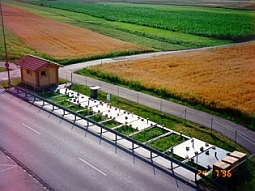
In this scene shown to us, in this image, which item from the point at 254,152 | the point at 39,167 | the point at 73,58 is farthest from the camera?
the point at 73,58

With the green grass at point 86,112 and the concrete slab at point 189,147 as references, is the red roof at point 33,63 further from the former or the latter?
the concrete slab at point 189,147

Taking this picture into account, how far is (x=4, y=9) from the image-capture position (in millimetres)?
60688

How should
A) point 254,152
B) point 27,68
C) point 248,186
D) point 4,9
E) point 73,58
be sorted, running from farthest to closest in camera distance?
point 4,9 → point 73,58 → point 27,68 → point 254,152 → point 248,186

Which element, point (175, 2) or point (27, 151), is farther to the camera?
point (175, 2)

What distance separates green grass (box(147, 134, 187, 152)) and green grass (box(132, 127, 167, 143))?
0.55 metres

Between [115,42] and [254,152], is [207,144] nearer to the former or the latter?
[254,152]

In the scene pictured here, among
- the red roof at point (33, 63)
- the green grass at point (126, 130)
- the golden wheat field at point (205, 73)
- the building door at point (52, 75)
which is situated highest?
the red roof at point (33, 63)

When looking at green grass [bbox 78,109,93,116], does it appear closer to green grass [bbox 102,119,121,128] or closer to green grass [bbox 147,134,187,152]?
green grass [bbox 102,119,121,128]

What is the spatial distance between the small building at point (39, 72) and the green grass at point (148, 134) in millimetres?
11889

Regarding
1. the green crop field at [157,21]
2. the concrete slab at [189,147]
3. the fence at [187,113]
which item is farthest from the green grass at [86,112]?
the green crop field at [157,21]

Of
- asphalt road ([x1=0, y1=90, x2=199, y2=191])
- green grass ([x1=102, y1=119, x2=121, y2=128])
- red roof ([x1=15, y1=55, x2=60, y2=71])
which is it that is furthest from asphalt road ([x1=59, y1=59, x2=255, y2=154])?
asphalt road ([x1=0, y1=90, x2=199, y2=191])

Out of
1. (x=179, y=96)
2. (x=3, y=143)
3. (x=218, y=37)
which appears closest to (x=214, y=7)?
(x=218, y=37)

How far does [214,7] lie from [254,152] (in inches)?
1512

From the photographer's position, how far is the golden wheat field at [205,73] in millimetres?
26266
